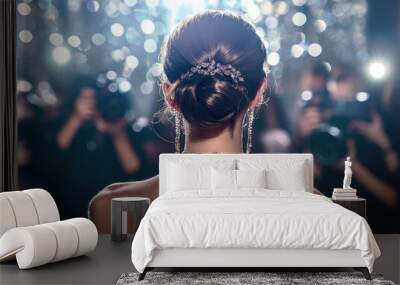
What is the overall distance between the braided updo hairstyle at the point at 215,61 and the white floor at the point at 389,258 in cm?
207

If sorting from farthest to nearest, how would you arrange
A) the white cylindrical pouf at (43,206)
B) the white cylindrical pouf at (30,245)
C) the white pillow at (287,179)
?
the white pillow at (287,179) < the white cylindrical pouf at (43,206) < the white cylindrical pouf at (30,245)

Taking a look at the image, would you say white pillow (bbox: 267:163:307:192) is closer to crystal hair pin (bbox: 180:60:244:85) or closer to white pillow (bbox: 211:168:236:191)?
white pillow (bbox: 211:168:236:191)

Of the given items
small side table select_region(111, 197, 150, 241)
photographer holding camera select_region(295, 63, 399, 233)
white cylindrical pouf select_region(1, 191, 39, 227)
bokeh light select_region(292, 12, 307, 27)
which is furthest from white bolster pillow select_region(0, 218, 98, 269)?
bokeh light select_region(292, 12, 307, 27)

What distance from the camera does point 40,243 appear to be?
479cm

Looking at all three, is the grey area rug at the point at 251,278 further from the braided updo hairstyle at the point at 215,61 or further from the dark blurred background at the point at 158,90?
the braided updo hairstyle at the point at 215,61

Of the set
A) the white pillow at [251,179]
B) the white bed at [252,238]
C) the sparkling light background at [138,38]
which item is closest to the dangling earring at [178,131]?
the sparkling light background at [138,38]

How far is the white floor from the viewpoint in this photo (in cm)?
479

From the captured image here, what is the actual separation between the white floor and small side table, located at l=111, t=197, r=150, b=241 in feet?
7.77

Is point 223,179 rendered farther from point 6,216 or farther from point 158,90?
point 6,216

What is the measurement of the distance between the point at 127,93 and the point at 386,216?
3214mm

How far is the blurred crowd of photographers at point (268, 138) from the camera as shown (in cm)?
674

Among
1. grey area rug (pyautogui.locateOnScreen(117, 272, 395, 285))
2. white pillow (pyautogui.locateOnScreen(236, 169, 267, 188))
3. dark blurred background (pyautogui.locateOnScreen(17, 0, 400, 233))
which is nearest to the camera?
grey area rug (pyautogui.locateOnScreen(117, 272, 395, 285))

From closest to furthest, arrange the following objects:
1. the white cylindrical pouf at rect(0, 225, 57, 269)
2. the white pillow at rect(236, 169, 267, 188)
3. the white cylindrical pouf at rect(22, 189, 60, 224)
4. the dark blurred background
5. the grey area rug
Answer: the grey area rug
the white cylindrical pouf at rect(0, 225, 57, 269)
the white cylindrical pouf at rect(22, 189, 60, 224)
the white pillow at rect(236, 169, 267, 188)
the dark blurred background

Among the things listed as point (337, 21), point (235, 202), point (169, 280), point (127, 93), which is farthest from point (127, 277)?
point (337, 21)
